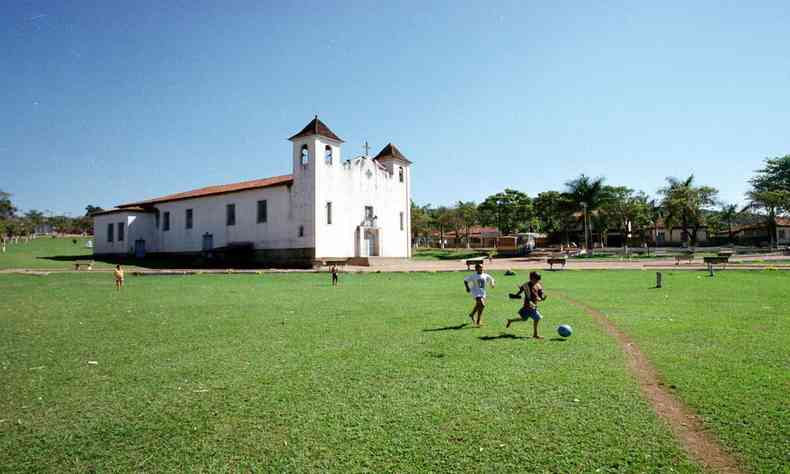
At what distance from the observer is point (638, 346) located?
26.5 feet

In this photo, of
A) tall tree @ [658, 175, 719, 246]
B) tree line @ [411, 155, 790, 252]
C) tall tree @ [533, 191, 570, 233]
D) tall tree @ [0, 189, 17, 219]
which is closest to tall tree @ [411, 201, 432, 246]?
tree line @ [411, 155, 790, 252]

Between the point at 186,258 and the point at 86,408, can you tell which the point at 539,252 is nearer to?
the point at 186,258

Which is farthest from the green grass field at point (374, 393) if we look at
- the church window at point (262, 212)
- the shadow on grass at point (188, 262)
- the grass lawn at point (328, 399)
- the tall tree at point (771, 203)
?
the tall tree at point (771, 203)

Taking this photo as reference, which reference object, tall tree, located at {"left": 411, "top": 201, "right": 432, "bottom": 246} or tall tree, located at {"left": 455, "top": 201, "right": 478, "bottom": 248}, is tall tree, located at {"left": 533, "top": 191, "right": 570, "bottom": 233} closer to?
tall tree, located at {"left": 455, "top": 201, "right": 478, "bottom": 248}

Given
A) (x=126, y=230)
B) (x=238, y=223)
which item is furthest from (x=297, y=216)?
(x=126, y=230)

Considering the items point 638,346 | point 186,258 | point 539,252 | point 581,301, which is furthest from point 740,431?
point 539,252

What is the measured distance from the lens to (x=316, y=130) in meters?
39.2

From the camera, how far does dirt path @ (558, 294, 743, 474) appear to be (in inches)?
158

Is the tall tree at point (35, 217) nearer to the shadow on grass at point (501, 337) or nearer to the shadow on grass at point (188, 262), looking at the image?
the shadow on grass at point (188, 262)

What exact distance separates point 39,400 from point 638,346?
8270 millimetres

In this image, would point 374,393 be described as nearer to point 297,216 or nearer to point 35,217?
point 297,216

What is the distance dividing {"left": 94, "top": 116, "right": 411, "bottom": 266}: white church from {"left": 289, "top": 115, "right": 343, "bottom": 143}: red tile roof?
81 mm

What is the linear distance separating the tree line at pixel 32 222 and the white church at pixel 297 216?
22.8m

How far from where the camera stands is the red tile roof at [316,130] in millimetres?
39278
